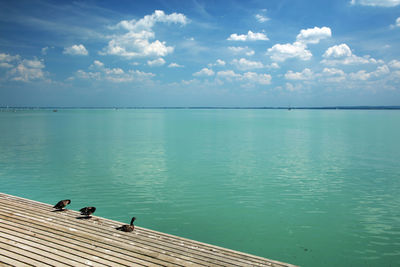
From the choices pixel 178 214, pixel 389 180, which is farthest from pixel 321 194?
pixel 178 214

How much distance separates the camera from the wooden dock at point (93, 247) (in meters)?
7.97

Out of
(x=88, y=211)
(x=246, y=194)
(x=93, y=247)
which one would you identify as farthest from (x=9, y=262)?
(x=246, y=194)

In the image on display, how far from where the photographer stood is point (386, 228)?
44.8ft

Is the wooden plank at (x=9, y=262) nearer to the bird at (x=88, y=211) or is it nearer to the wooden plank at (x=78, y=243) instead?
the wooden plank at (x=78, y=243)

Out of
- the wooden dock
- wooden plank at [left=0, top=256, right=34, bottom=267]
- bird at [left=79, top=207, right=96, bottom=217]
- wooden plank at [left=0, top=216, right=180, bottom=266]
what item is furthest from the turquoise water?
wooden plank at [left=0, top=256, right=34, bottom=267]

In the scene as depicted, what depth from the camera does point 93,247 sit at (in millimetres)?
8648

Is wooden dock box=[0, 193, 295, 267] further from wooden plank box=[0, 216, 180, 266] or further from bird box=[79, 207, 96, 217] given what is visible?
bird box=[79, 207, 96, 217]

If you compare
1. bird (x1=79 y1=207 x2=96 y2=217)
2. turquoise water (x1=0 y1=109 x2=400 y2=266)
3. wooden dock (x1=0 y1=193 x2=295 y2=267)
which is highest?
bird (x1=79 y1=207 x2=96 y2=217)

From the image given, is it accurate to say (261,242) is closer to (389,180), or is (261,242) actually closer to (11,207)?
(11,207)

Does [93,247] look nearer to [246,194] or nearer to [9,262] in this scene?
[9,262]

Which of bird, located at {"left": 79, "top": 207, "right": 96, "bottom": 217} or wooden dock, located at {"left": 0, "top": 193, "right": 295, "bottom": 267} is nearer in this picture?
wooden dock, located at {"left": 0, "top": 193, "right": 295, "bottom": 267}

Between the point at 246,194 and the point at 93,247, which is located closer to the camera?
the point at 93,247

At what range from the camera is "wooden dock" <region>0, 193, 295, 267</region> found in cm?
797

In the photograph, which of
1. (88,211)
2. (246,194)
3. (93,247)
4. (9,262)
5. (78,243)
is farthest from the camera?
(246,194)
